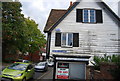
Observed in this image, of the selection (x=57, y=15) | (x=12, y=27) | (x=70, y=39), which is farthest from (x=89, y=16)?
(x=12, y=27)

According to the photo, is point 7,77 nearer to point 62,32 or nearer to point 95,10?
point 62,32

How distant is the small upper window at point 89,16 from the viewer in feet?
36.4

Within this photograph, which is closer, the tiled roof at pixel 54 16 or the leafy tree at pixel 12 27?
the tiled roof at pixel 54 16

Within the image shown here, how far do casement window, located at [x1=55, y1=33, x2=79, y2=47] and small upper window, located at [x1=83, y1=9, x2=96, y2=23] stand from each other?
6.05ft

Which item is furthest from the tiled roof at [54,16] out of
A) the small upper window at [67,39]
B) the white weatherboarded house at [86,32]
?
the small upper window at [67,39]

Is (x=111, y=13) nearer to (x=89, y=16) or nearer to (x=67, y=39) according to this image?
(x=89, y=16)

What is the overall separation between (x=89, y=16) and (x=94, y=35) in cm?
203

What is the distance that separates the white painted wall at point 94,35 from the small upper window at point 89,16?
446mm

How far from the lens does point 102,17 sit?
11094 millimetres

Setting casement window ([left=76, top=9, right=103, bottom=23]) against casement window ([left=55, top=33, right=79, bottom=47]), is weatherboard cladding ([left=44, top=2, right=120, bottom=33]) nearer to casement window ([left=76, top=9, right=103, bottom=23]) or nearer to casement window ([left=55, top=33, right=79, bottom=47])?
casement window ([left=76, top=9, right=103, bottom=23])

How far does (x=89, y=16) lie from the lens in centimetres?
1126

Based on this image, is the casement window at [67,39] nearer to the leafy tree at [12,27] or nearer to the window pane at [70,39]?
the window pane at [70,39]

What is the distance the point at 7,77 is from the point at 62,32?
19.7 ft

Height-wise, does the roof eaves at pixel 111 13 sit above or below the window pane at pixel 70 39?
above
